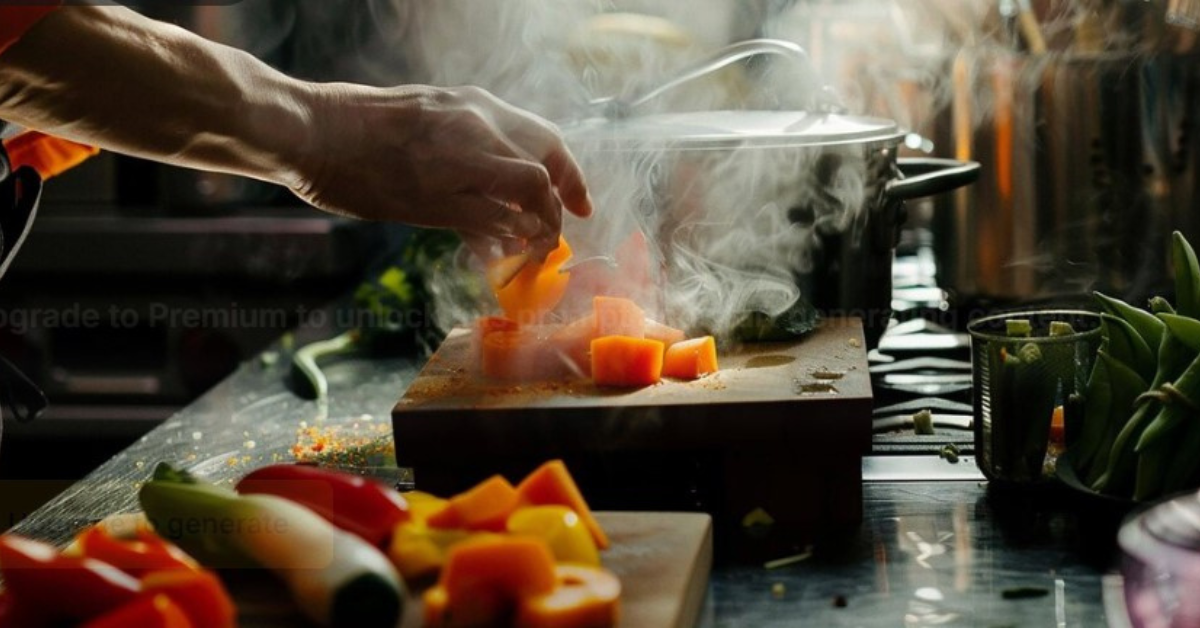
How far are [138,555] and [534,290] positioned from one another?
2.59 feet

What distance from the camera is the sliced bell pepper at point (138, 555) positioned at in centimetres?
120

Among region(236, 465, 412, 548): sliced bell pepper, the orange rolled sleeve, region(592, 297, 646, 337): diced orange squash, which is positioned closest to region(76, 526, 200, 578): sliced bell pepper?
region(236, 465, 412, 548): sliced bell pepper

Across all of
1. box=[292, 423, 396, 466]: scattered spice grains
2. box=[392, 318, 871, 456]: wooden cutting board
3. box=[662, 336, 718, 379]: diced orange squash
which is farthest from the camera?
box=[292, 423, 396, 466]: scattered spice grains

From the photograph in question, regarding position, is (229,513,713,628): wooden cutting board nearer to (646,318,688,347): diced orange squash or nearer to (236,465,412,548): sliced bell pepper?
(236,465,412,548): sliced bell pepper

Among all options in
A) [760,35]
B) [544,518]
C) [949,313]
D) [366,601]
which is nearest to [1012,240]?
[949,313]

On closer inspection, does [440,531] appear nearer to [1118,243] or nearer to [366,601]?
[366,601]

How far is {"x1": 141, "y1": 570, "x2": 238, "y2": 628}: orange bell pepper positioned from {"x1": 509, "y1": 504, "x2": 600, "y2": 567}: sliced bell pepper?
0.27 m

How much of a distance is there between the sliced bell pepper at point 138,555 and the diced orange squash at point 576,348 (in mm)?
664

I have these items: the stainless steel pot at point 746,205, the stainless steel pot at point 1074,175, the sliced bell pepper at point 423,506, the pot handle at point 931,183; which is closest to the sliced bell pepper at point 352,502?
the sliced bell pepper at point 423,506

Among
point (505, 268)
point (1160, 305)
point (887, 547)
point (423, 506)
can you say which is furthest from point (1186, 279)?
point (423, 506)

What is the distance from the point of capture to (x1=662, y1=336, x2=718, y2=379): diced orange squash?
176 centimetres

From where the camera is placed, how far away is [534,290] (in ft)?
6.26

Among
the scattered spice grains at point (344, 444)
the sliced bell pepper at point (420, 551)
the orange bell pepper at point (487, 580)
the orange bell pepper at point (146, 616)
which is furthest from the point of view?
the scattered spice grains at point (344, 444)

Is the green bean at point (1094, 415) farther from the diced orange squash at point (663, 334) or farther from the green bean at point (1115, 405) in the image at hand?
the diced orange squash at point (663, 334)
